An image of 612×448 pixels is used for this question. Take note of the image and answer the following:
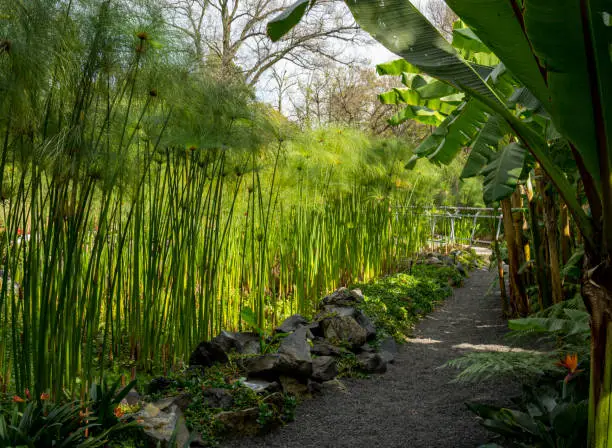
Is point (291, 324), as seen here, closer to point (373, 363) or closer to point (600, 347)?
point (373, 363)

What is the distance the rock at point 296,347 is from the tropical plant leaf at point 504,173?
4.79ft

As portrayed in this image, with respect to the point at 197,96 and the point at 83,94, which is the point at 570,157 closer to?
the point at 197,96

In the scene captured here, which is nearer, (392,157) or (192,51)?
(192,51)

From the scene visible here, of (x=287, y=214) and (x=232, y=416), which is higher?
(x=287, y=214)

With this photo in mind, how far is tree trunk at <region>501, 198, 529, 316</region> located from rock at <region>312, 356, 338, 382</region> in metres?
2.24

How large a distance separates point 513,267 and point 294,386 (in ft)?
8.66

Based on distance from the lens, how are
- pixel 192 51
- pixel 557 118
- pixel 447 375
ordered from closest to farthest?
pixel 557 118 < pixel 192 51 < pixel 447 375

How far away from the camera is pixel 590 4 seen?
1.46m

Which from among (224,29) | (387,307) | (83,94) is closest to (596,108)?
(83,94)

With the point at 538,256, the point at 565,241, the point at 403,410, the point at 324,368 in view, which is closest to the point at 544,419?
the point at 403,410

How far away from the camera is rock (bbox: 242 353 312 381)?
2.91 m

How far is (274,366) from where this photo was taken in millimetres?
2908

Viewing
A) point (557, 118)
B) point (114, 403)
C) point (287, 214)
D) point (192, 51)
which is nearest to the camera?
point (557, 118)

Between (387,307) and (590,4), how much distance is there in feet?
12.2
